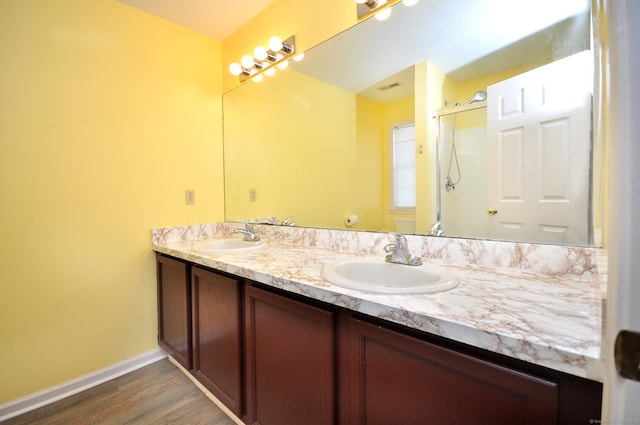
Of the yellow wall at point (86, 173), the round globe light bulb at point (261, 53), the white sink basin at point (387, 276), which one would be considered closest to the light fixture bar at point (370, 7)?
the round globe light bulb at point (261, 53)

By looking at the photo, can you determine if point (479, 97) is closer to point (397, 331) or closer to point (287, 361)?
point (397, 331)

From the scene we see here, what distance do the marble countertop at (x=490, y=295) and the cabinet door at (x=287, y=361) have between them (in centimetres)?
9

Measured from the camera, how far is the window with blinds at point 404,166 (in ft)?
4.14

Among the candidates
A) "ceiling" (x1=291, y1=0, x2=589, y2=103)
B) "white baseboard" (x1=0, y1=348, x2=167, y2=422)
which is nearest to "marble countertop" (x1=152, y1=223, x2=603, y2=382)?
"ceiling" (x1=291, y1=0, x2=589, y2=103)

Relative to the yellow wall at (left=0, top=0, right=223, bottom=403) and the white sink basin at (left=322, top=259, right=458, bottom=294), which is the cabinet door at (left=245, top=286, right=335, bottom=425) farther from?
the yellow wall at (left=0, top=0, right=223, bottom=403)

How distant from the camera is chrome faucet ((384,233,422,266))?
3.58 feet

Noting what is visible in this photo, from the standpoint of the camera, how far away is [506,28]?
1011 mm

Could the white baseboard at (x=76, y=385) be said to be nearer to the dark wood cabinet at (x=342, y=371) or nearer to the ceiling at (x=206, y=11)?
the dark wood cabinet at (x=342, y=371)

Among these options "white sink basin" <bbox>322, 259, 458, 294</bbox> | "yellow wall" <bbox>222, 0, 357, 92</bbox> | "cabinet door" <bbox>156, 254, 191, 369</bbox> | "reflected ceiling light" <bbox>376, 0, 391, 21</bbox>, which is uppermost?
"yellow wall" <bbox>222, 0, 357, 92</bbox>

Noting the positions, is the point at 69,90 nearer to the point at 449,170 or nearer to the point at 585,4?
the point at 449,170

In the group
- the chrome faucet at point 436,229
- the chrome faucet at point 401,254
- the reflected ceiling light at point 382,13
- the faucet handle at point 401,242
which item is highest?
the reflected ceiling light at point 382,13

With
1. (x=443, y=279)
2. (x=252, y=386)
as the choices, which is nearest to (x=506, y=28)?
(x=443, y=279)

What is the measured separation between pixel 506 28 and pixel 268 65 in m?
1.37

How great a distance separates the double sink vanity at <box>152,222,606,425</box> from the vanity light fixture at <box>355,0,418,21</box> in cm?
104
